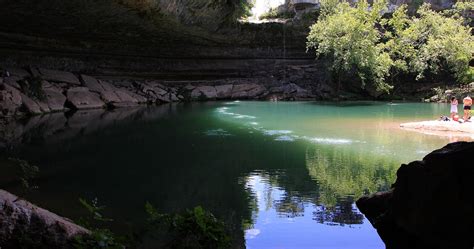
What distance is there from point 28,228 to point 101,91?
20.9 meters

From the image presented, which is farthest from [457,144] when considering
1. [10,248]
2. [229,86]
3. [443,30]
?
[443,30]

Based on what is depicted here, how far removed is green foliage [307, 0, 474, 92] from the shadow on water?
617 inches

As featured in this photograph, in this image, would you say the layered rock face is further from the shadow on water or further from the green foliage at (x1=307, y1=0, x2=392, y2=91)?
the green foliage at (x1=307, y1=0, x2=392, y2=91)

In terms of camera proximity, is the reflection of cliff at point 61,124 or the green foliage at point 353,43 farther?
the green foliage at point 353,43

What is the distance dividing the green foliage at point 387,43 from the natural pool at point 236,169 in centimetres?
1217

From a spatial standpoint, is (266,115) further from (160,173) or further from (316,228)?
(316,228)

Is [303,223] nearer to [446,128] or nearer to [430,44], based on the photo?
[446,128]

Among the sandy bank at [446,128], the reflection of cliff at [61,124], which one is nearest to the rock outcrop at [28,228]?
the reflection of cliff at [61,124]

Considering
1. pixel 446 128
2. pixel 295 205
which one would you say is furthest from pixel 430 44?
pixel 295 205

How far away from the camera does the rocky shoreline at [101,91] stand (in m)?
18.1

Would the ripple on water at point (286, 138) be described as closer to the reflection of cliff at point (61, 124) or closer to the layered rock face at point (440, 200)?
the reflection of cliff at point (61, 124)

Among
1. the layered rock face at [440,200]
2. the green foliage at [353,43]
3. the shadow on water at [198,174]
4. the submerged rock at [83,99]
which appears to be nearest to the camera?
the layered rock face at [440,200]

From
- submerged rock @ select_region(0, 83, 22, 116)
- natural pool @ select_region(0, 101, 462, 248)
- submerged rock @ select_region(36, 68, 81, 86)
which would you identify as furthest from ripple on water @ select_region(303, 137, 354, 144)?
submerged rock @ select_region(36, 68, 81, 86)

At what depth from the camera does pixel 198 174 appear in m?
8.58
